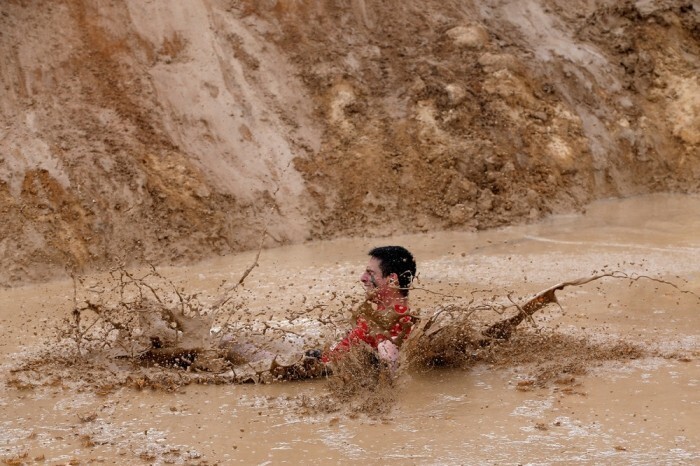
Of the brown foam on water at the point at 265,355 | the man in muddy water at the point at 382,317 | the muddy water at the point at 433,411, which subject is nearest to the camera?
the muddy water at the point at 433,411

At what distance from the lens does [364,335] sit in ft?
17.9

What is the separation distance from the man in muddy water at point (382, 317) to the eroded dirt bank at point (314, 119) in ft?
12.0

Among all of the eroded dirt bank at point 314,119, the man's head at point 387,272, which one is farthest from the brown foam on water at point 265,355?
the eroded dirt bank at point 314,119

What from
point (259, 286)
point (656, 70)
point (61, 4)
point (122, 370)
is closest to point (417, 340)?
point (122, 370)

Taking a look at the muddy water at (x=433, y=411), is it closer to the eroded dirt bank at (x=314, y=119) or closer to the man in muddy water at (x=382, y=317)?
the man in muddy water at (x=382, y=317)

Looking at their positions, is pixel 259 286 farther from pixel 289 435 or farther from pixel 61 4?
pixel 61 4

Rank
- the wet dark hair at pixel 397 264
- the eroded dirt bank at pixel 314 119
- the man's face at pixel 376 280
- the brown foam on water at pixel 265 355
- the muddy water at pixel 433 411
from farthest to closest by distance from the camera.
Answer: the eroded dirt bank at pixel 314 119 → the wet dark hair at pixel 397 264 → the man's face at pixel 376 280 → the brown foam on water at pixel 265 355 → the muddy water at pixel 433 411

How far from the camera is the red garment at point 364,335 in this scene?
17.6 ft

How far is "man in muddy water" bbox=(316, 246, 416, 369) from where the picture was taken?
17.7 feet

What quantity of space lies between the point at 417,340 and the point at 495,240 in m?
4.03

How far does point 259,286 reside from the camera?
7.85m

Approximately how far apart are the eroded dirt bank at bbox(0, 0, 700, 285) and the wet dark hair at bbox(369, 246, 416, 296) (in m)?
3.62

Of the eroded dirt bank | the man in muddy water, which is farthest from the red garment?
Result: the eroded dirt bank

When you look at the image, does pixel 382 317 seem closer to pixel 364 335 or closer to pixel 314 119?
pixel 364 335
